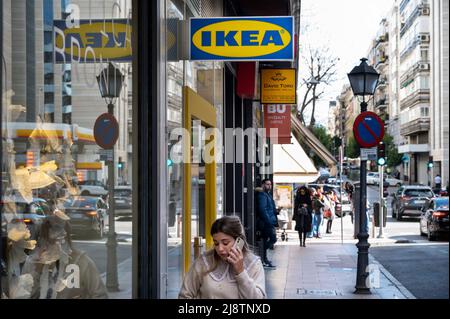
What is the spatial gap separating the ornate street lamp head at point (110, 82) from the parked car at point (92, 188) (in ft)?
1.97

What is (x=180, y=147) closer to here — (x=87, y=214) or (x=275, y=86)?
(x=87, y=214)

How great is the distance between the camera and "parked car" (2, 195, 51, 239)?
3607mm

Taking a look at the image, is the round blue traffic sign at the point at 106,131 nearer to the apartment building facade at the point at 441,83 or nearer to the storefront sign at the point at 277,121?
the apartment building facade at the point at 441,83

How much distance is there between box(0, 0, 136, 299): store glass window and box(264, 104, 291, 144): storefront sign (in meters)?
15.3

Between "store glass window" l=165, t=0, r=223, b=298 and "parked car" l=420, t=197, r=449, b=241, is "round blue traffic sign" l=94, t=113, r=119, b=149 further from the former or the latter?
"parked car" l=420, t=197, r=449, b=241

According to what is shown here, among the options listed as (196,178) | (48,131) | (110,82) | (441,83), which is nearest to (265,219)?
(196,178)

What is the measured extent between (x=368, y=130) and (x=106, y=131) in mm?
8387

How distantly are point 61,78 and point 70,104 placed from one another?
7.0 inches

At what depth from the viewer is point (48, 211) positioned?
3926 millimetres

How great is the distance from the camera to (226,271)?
4004 mm

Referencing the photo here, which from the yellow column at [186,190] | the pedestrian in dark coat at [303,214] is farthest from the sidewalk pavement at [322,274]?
the yellow column at [186,190]

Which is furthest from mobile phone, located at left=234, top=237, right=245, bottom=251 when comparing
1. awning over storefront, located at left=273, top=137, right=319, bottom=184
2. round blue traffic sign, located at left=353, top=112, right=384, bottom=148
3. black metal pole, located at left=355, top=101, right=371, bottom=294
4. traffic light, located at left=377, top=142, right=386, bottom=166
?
awning over storefront, located at left=273, top=137, right=319, bottom=184

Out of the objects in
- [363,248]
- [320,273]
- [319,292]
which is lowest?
[320,273]
